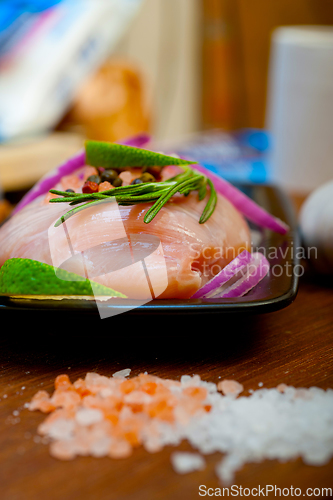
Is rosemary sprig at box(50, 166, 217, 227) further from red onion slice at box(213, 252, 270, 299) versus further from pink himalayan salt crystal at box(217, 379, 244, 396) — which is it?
pink himalayan salt crystal at box(217, 379, 244, 396)

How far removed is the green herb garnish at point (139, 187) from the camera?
29.5 inches

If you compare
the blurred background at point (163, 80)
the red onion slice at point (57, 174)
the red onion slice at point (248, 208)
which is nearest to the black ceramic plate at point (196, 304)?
the red onion slice at point (248, 208)

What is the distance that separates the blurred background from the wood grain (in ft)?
2.31

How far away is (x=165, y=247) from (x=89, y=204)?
0.44 ft

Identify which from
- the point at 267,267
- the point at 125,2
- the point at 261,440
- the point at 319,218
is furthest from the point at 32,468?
the point at 125,2

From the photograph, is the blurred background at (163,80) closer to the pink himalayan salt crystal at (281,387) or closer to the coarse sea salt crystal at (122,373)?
the coarse sea salt crystal at (122,373)

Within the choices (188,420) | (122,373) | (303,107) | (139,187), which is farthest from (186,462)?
(303,107)

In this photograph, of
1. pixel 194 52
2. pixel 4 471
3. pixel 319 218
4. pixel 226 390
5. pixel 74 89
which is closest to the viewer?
pixel 4 471

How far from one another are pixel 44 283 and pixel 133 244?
15cm

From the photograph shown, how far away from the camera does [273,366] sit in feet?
2.21

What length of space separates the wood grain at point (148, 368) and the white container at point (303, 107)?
2.79 ft

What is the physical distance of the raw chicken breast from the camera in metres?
0.69

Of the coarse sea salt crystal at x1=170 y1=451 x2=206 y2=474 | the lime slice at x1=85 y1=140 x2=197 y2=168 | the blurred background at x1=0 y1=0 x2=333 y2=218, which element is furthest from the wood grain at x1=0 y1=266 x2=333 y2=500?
the blurred background at x1=0 y1=0 x2=333 y2=218

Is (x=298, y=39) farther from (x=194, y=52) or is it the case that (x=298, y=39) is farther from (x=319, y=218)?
(x=194, y=52)
